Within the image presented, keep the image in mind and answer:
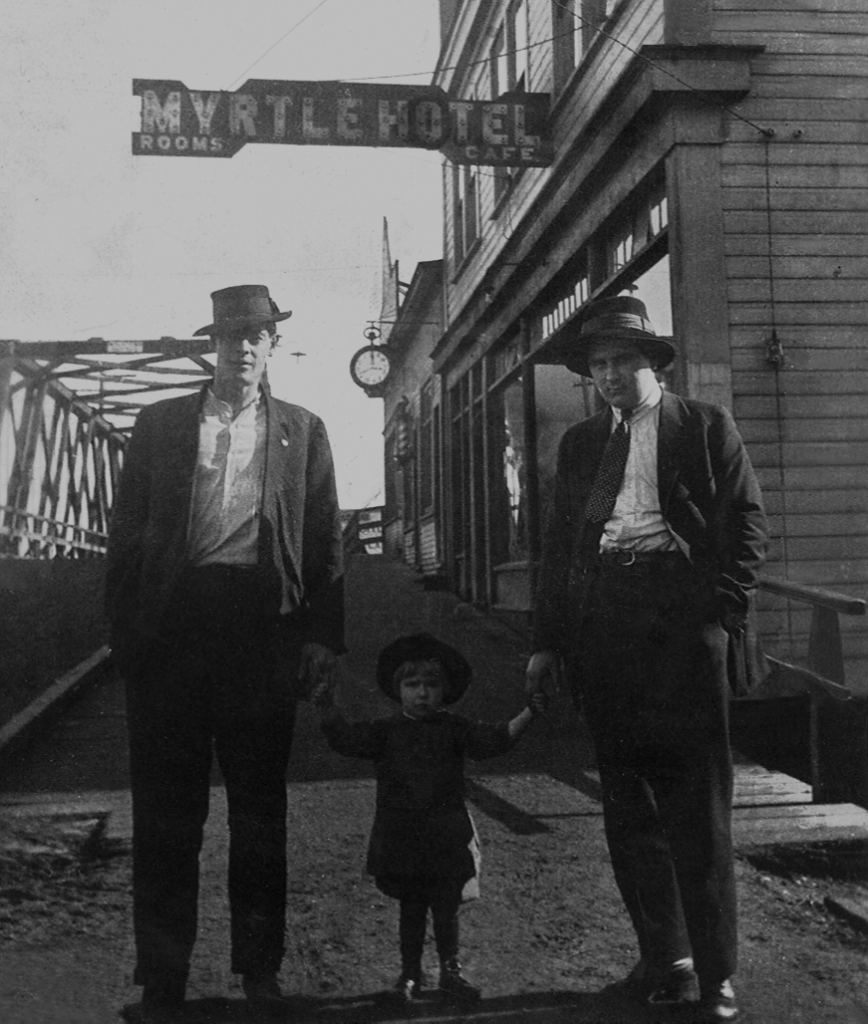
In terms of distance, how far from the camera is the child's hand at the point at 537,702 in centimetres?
332

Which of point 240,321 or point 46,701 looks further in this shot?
point 46,701

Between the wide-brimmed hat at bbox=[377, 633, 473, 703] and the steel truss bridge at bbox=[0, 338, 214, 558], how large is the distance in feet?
3.90

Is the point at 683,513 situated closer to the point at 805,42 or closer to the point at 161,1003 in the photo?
the point at 161,1003

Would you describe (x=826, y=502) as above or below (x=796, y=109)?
below

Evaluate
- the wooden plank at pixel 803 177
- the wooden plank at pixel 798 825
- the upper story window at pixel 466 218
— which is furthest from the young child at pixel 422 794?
the upper story window at pixel 466 218

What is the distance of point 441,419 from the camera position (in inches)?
340

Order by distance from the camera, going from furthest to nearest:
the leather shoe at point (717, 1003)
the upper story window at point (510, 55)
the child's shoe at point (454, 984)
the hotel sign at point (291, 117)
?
the upper story window at point (510, 55), the hotel sign at point (291, 117), the child's shoe at point (454, 984), the leather shoe at point (717, 1003)

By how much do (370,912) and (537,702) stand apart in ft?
3.28

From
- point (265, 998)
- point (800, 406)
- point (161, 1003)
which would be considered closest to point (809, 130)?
point (800, 406)

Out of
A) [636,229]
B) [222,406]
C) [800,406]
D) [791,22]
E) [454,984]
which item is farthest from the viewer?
[636,229]

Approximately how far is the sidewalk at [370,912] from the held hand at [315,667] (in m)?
0.43

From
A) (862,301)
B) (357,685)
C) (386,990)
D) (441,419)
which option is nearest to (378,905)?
(386,990)

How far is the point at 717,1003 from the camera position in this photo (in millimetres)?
3080

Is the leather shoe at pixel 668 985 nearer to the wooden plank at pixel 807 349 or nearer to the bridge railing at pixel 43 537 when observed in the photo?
the bridge railing at pixel 43 537
